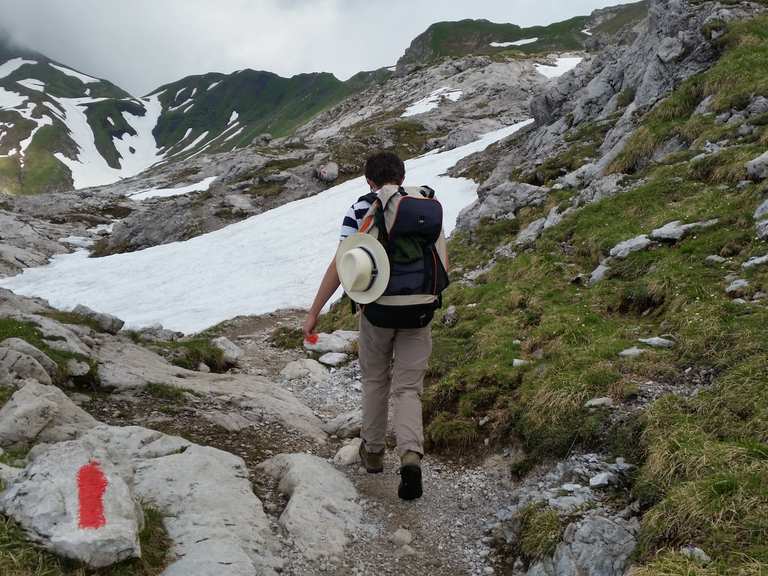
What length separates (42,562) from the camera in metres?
4.24

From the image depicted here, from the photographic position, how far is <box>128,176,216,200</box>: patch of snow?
304ft

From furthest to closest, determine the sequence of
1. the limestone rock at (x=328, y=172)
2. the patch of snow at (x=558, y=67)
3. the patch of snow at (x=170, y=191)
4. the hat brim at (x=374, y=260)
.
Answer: the patch of snow at (x=558, y=67), the patch of snow at (x=170, y=191), the limestone rock at (x=328, y=172), the hat brim at (x=374, y=260)

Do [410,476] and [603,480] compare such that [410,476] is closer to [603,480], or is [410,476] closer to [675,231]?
[603,480]

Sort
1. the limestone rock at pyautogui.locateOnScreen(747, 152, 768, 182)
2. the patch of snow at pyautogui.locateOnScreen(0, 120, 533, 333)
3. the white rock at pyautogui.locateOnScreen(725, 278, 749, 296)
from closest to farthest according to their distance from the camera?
the white rock at pyautogui.locateOnScreen(725, 278, 749, 296), the limestone rock at pyautogui.locateOnScreen(747, 152, 768, 182), the patch of snow at pyautogui.locateOnScreen(0, 120, 533, 333)

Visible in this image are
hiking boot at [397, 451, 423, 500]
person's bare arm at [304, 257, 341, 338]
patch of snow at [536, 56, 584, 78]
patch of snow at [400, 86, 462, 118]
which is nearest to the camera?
hiking boot at [397, 451, 423, 500]

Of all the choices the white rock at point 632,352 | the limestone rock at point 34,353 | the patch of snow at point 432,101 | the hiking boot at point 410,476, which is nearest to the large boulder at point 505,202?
the white rock at point 632,352

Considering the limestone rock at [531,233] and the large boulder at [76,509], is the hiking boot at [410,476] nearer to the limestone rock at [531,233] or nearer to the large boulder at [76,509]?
the large boulder at [76,509]

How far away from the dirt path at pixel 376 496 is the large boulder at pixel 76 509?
1787mm

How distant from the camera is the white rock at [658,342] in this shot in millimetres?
8961

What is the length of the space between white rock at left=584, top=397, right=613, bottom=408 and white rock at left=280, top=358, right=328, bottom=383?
7232 mm

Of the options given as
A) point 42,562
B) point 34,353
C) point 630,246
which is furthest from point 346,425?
point 630,246

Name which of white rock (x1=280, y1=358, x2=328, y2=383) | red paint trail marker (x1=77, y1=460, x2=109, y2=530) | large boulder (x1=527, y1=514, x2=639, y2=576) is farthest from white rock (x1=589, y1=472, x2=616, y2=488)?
white rock (x1=280, y1=358, x2=328, y2=383)

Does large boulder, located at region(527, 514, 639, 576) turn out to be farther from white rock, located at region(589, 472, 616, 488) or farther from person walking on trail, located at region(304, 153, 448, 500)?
person walking on trail, located at region(304, 153, 448, 500)

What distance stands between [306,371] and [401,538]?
7773 mm
